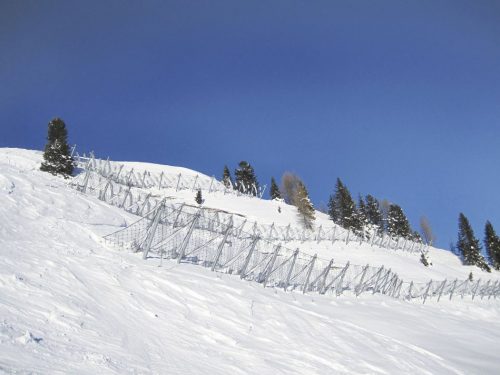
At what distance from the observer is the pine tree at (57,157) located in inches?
1248

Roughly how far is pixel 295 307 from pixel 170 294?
14.5ft

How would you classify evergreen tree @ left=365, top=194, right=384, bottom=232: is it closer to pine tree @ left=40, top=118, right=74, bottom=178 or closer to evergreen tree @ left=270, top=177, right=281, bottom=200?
evergreen tree @ left=270, top=177, right=281, bottom=200

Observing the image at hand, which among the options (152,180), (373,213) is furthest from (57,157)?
(373,213)

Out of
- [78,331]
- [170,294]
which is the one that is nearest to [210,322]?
[170,294]

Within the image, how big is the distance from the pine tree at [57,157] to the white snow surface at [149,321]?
1847cm

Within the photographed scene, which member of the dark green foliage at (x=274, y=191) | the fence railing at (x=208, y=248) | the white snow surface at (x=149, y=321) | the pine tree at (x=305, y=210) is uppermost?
the dark green foliage at (x=274, y=191)

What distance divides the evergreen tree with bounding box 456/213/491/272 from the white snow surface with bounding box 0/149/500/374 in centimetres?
5932

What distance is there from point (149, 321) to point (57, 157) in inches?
1188

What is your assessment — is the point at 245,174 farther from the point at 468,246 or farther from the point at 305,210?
the point at 468,246

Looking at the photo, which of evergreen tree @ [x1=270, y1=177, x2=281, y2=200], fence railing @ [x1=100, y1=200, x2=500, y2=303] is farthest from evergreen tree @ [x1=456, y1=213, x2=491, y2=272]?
fence railing @ [x1=100, y1=200, x2=500, y2=303]

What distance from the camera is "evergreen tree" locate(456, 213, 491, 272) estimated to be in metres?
65.6

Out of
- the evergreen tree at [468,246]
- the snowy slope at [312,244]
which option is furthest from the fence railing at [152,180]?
the evergreen tree at [468,246]

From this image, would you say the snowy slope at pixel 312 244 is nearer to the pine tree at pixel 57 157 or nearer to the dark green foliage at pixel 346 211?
the pine tree at pixel 57 157

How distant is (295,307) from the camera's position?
11.3 m
